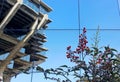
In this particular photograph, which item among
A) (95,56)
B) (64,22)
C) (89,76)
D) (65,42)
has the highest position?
(64,22)

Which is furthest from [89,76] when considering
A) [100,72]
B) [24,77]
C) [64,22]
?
[64,22]

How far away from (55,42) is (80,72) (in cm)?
113

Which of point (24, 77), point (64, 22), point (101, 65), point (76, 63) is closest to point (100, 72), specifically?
point (101, 65)

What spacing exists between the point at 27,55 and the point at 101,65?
58.5 inches

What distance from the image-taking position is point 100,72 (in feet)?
8.38

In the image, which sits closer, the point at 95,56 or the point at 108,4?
the point at 95,56

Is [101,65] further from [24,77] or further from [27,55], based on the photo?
[27,55]

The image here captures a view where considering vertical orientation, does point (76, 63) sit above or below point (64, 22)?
below

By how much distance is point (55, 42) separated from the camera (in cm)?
380

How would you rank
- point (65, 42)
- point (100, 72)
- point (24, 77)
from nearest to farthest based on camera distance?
1. point (100, 72)
2. point (24, 77)
3. point (65, 42)

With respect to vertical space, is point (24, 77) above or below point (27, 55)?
below

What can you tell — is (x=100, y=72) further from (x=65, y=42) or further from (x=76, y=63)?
(x=65, y=42)

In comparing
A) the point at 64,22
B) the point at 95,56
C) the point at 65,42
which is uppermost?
the point at 64,22

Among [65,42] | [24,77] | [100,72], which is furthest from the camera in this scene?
[65,42]
